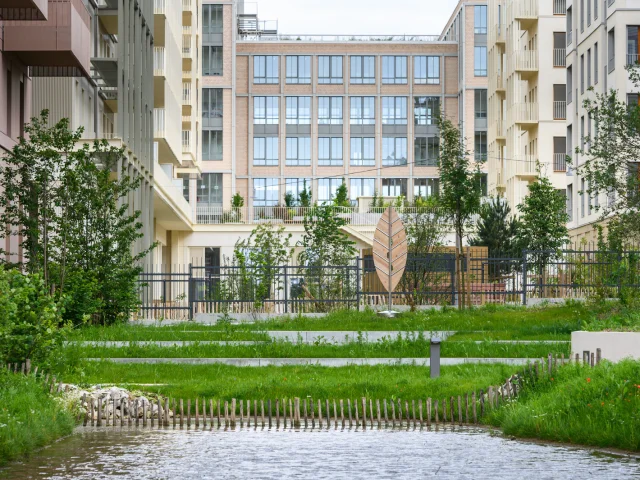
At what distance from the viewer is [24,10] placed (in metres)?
28.8

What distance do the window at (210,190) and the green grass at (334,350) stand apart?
72.2 m

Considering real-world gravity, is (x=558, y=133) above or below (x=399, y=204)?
above

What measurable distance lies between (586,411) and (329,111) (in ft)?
294

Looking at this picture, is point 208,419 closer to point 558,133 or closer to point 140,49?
point 140,49

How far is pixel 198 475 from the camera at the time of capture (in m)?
12.2

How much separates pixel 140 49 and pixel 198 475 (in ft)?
117

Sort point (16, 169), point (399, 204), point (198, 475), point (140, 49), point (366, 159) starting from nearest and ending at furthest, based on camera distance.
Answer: point (198, 475) → point (16, 169) → point (140, 49) → point (399, 204) → point (366, 159)

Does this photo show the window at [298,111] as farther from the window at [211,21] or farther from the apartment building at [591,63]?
the apartment building at [591,63]

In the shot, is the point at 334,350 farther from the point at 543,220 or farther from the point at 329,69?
the point at 329,69

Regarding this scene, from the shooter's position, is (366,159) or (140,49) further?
(366,159)

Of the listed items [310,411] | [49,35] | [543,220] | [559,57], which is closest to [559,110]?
[559,57]

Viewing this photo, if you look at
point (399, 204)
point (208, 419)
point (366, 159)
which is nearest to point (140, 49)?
point (399, 204)

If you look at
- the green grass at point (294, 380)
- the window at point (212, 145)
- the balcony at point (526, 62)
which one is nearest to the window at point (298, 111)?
the window at point (212, 145)

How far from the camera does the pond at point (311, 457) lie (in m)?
12.3
